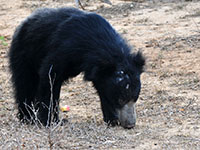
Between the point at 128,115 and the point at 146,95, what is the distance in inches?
66.9

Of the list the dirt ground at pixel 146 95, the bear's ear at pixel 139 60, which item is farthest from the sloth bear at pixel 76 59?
the dirt ground at pixel 146 95

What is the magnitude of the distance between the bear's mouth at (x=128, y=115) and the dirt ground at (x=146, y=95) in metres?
0.09

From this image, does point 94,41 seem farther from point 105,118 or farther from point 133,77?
point 105,118

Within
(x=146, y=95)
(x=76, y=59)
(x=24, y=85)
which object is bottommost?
(x=146, y=95)

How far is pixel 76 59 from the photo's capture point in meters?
5.17

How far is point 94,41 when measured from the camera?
5.16 meters

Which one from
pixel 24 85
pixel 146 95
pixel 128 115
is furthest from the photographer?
pixel 146 95

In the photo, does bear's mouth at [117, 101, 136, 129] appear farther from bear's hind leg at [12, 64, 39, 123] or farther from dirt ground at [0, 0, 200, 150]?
bear's hind leg at [12, 64, 39, 123]

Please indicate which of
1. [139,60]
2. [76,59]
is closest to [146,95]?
[139,60]

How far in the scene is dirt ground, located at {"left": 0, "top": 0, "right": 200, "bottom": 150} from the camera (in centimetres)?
459

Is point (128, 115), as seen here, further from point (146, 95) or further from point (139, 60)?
point (146, 95)

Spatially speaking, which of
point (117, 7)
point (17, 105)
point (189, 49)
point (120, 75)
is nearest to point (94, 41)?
point (120, 75)

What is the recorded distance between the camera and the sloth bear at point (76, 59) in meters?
5.01

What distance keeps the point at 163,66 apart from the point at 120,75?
313 cm
